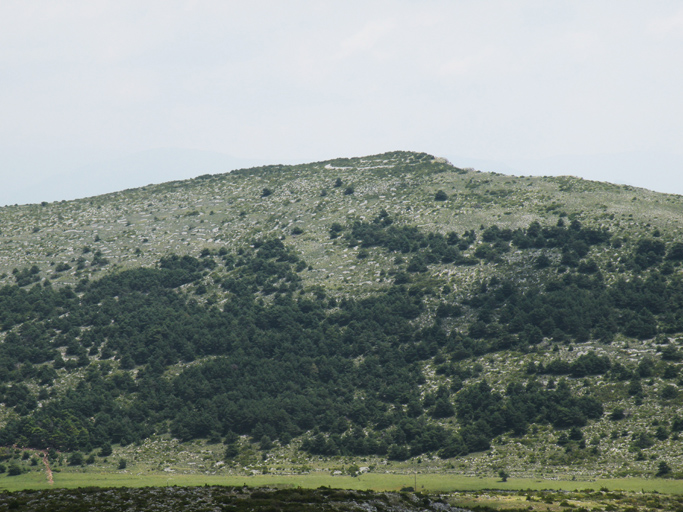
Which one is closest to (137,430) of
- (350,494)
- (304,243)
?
(350,494)

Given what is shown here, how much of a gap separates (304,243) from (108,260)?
37.2 m

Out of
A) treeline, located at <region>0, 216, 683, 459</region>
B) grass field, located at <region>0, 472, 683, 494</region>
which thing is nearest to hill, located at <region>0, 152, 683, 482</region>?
treeline, located at <region>0, 216, 683, 459</region>

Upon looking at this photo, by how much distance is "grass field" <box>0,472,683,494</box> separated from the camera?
55562 millimetres

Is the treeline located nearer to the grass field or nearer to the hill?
the hill

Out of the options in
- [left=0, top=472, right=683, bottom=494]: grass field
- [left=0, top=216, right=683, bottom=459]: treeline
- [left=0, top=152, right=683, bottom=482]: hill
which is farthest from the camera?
[left=0, top=216, right=683, bottom=459]: treeline

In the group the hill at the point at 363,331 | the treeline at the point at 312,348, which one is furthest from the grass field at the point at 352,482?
the treeline at the point at 312,348

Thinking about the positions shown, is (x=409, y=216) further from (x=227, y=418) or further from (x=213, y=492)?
(x=213, y=492)

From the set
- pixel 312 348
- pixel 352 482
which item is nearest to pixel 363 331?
pixel 312 348

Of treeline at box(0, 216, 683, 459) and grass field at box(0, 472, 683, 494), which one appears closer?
grass field at box(0, 472, 683, 494)

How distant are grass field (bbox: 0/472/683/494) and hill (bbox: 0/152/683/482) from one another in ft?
12.7

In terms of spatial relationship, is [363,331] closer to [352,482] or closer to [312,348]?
[312,348]

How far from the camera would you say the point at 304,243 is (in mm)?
118188

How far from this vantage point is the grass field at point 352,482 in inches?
2188

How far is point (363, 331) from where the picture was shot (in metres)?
92.9
